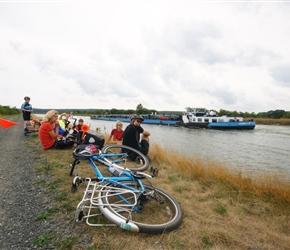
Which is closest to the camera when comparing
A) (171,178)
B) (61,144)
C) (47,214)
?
(47,214)

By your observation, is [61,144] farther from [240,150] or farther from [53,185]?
[240,150]

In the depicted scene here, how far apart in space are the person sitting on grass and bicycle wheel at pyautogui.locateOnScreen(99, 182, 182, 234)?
4171 mm

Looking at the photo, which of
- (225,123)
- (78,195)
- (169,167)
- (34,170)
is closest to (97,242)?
(78,195)

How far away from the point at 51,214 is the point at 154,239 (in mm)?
1487

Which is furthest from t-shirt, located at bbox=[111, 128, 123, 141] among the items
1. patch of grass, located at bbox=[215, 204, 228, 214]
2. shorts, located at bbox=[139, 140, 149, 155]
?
patch of grass, located at bbox=[215, 204, 228, 214]

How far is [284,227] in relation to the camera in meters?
2.89

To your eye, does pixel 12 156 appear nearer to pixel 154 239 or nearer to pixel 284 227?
pixel 154 239

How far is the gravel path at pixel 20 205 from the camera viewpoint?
2311mm

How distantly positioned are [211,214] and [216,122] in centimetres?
3484

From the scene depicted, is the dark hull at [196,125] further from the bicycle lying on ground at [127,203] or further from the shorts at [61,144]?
the bicycle lying on ground at [127,203]

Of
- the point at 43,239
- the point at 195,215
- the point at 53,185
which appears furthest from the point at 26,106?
the point at 195,215

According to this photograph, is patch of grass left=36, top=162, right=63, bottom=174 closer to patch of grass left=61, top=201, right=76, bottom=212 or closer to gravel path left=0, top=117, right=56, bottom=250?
gravel path left=0, top=117, right=56, bottom=250

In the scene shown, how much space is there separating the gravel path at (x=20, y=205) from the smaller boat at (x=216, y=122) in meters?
33.7

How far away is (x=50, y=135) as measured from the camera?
21.5ft
